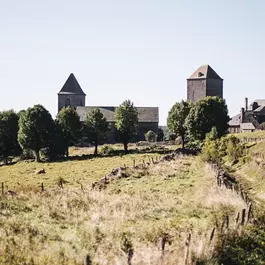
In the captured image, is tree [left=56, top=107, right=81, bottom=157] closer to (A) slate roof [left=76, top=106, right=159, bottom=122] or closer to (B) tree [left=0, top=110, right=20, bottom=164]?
(B) tree [left=0, top=110, right=20, bottom=164]

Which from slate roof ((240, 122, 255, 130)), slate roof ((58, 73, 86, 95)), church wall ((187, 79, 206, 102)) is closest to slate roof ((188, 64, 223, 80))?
church wall ((187, 79, 206, 102))

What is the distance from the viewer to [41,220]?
17562 millimetres

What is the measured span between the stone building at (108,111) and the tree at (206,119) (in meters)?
26.3

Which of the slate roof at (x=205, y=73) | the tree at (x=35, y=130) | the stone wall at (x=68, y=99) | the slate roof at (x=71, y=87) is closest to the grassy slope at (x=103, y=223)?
the tree at (x=35, y=130)

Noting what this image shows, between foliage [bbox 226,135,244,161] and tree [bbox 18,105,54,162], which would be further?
tree [bbox 18,105,54,162]

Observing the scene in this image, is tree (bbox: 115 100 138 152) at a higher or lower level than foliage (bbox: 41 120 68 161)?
higher

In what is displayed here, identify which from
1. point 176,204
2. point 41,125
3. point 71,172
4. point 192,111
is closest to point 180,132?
point 192,111

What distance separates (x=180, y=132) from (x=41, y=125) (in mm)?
24995

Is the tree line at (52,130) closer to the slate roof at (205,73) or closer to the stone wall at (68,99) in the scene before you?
the slate roof at (205,73)

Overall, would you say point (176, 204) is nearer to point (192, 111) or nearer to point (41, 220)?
point (41, 220)

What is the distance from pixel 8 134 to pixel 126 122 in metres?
20.7

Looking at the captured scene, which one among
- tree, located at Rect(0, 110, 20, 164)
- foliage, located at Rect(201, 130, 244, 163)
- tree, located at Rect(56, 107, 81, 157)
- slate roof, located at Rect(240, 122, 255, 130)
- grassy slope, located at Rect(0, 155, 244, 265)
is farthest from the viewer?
slate roof, located at Rect(240, 122, 255, 130)

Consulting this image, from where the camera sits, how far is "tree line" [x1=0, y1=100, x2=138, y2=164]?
224 feet

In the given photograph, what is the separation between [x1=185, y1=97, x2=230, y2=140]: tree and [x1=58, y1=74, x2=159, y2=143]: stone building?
2634cm
